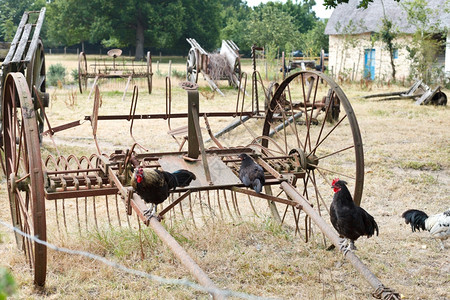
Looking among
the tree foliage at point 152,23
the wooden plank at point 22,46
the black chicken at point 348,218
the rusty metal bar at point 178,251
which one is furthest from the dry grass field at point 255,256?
the tree foliage at point 152,23

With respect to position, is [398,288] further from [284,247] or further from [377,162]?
[377,162]

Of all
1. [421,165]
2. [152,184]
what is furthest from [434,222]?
[421,165]

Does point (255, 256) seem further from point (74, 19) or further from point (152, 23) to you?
point (74, 19)

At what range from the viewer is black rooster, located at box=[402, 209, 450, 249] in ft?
13.1

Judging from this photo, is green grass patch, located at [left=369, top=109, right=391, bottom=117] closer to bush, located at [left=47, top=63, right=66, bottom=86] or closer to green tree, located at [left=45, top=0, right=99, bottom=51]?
bush, located at [left=47, top=63, right=66, bottom=86]

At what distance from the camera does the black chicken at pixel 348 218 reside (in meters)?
3.20

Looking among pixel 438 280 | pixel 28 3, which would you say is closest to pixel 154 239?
pixel 438 280

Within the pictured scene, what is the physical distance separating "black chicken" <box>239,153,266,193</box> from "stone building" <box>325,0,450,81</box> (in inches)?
648

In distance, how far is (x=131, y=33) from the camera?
40.6m

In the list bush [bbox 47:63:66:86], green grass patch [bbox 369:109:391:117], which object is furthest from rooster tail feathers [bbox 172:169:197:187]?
bush [bbox 47:63:66:86]

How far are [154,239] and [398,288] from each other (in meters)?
1.91

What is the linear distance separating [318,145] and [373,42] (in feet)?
60.3

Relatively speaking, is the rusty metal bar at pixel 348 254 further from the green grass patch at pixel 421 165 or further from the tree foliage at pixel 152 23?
the tree foliage at pixel 152 23

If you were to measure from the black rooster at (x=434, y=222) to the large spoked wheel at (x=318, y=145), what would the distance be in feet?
2.01
